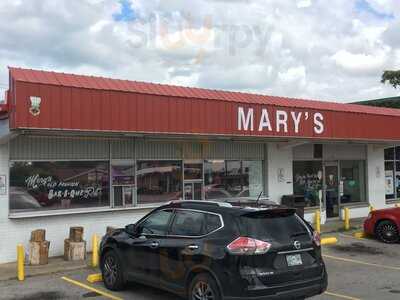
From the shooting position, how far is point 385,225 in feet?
49.2

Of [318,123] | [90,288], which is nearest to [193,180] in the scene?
[318,123]

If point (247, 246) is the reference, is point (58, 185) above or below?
above

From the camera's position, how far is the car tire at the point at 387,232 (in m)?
14.7

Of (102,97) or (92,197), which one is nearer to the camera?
(102,97)

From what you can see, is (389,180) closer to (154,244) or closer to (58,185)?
(58,185)

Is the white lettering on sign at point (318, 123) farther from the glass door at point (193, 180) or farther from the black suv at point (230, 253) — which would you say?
the black suv at point (230, 253)

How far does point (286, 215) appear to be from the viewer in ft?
24.7

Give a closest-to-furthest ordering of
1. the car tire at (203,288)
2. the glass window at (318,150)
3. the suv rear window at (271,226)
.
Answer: the car tire at (203,288) → the suv rear window at (271,226) → the glass window at (318,150)

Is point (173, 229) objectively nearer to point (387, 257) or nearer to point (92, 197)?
point (92, 197)

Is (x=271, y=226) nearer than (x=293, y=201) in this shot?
Yes

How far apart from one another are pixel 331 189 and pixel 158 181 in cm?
790

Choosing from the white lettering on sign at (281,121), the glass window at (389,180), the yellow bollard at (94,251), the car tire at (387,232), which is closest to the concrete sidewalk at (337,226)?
the car tire at (387,232)

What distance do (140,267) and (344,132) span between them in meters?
11.0

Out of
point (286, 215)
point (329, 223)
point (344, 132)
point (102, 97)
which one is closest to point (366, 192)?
point (329, 223)
